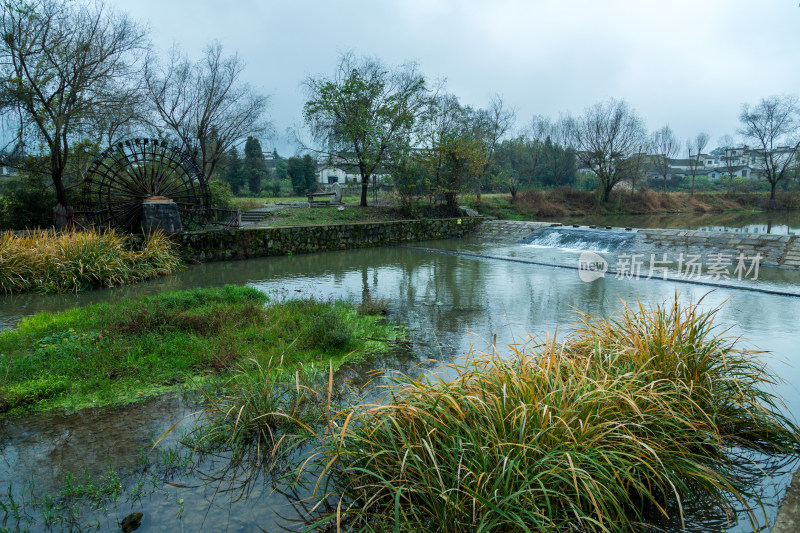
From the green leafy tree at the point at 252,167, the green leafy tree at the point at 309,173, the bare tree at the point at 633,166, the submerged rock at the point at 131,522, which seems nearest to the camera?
the submerged rock at the point at 131,522

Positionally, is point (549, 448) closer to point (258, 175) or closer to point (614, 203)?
point (614, 203)

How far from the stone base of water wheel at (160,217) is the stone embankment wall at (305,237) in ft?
1.73

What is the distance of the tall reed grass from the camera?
27.9 ft

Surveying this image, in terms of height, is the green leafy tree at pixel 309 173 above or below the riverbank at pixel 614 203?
above

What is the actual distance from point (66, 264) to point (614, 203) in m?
31.4

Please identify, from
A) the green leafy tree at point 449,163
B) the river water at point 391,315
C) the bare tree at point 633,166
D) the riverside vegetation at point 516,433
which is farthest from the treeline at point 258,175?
the riverside vegetation at point 516,433

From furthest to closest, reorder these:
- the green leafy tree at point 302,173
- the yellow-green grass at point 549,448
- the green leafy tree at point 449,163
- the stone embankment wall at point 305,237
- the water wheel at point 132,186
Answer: the green leafy tree at point 302,173, the green leafy tree at point 449,163, the water wheel at point 132,186, the stone embankment wall at point 305,237, the yellow-green grass at point 549,448

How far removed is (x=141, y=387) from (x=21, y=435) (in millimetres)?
890

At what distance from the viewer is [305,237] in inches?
590

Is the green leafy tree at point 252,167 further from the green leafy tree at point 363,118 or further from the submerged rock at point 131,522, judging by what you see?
the submerged rock at point 131,522

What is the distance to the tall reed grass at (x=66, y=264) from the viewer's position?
8.51m

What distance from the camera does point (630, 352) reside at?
3.37 m

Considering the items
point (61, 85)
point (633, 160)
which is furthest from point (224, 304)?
point (633, 160)

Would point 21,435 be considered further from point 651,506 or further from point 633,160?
point 633,160
